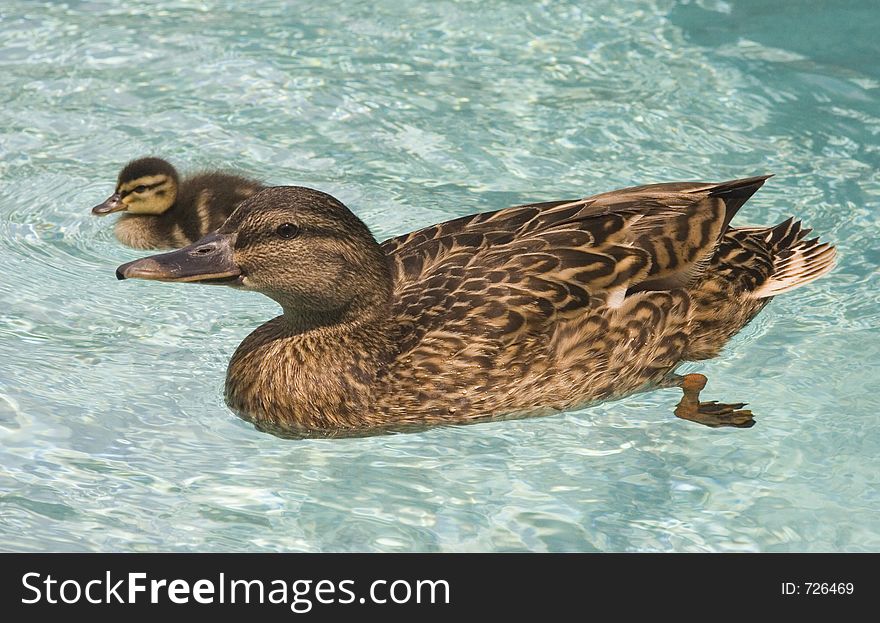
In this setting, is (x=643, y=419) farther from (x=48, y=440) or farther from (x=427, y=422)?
(x=48, y=440)

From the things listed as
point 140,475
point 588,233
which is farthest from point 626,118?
point 140,475

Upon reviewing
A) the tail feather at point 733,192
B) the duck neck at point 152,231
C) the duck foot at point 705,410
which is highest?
the tail feather at point 733,192

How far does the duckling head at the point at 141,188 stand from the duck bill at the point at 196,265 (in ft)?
5.42

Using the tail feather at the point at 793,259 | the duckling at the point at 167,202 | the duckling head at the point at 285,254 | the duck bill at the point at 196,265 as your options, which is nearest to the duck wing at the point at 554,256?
the duckling head at the point at 285,254

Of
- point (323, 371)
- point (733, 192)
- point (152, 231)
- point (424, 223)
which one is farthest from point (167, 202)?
point (733, 192)

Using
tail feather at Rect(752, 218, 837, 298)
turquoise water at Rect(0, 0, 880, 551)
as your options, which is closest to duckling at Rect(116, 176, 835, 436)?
turquoise water at Rect(0, 0, 880, 551)

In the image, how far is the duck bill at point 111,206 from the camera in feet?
20.4

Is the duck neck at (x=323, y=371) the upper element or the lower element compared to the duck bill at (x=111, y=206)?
lower

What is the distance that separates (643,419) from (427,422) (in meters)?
0.79

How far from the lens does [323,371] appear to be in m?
4.86

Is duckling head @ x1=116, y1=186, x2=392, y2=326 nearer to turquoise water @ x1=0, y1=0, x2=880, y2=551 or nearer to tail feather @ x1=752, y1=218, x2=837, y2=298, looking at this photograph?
turquoise water @ x1=0, y1=0, x2=880, y2=551

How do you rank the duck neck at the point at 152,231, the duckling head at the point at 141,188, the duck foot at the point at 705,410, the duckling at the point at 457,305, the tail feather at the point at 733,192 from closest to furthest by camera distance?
1. the duckling at the point at 457,305
2. the duck foot at the point at 705,410
3. the tail feather at the point at 733,192
4. the duckling head at the point at 141,188
5. the duck neck at the point at 152,231

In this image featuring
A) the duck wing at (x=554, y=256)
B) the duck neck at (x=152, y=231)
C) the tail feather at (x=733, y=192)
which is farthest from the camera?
the duck neck at (x=152, y=231)

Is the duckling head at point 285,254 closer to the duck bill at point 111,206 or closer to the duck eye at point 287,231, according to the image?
the duck eye at point 287,231
